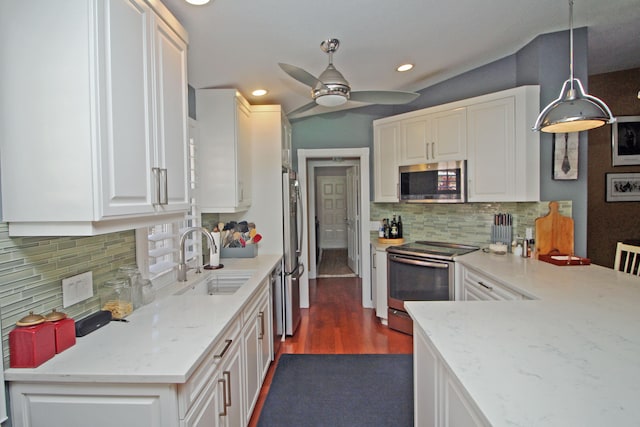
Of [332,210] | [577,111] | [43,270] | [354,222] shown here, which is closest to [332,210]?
[332,210]

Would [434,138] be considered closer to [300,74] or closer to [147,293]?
[300,74]

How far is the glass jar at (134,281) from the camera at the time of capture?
5.05 feet

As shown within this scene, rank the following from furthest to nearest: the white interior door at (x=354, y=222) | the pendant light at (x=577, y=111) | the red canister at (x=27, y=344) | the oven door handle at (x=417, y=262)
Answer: the white interior door at (x=354, y=222) < the oven door handle at (x=417, y=262) < the pendant light at (x=577, y=111) < the red canister at (x=27, y=344)

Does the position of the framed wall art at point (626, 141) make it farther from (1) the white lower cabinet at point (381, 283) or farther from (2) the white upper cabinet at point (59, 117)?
(2) the white upper cabinet at point (59, 117)

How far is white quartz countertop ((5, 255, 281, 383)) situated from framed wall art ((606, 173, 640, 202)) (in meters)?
3.86

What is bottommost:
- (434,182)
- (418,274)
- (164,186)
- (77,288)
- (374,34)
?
(418,274)

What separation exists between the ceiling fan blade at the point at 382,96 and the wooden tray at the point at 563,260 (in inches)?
61.3

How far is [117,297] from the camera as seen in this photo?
1480 mm

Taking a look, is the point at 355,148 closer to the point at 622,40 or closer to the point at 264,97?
the point at 264,97

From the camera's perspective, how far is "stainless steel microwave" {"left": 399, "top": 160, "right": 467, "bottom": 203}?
2.95 metres

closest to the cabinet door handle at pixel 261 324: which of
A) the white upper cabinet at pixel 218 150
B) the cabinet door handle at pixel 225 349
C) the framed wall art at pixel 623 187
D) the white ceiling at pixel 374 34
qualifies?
the cabinet door handle at pixel 225 349

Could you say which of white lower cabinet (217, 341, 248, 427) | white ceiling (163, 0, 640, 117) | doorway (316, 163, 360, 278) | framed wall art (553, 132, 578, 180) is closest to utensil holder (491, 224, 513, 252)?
framed wall art (553, 132, 578, 180)

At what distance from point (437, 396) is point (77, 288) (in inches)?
58.6

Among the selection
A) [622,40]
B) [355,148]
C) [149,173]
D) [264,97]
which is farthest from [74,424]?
[622,40]
